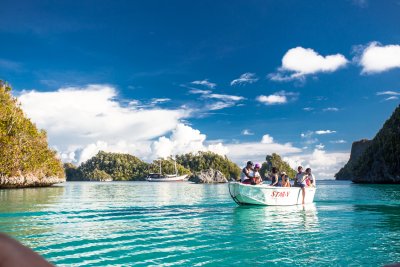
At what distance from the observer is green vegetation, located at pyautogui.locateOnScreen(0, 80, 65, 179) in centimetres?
5950

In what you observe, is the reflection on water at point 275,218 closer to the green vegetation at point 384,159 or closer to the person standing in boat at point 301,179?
the person standing in boat at point 301,179

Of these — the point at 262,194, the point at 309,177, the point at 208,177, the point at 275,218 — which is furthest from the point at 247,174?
the point at 208,177

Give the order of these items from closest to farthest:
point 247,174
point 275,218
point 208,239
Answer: point 208,239, point 275,218, point 247,174

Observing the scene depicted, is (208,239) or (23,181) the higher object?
(23,181)

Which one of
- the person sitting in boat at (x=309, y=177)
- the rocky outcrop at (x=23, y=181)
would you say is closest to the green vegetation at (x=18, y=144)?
the rocky outcrop at (x=23, y=181)

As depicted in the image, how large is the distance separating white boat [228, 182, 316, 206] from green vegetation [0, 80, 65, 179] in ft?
157

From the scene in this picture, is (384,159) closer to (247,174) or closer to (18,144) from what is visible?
(18,144)

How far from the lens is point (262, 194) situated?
23219mm

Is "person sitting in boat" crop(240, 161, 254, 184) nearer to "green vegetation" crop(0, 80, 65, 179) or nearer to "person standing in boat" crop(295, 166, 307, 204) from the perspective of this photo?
"person standing in boat" crop(295, 166, 307, 204)

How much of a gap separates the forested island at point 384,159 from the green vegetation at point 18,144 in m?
94.2

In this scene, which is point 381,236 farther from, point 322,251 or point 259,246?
point 259,246

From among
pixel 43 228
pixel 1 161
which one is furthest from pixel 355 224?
pixel 1 161

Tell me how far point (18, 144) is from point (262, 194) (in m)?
52.3

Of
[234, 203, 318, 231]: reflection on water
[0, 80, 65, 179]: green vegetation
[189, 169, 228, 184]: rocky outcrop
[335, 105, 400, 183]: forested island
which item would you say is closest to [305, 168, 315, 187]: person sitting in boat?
[234, 203, 318, 231]: reflection on water
